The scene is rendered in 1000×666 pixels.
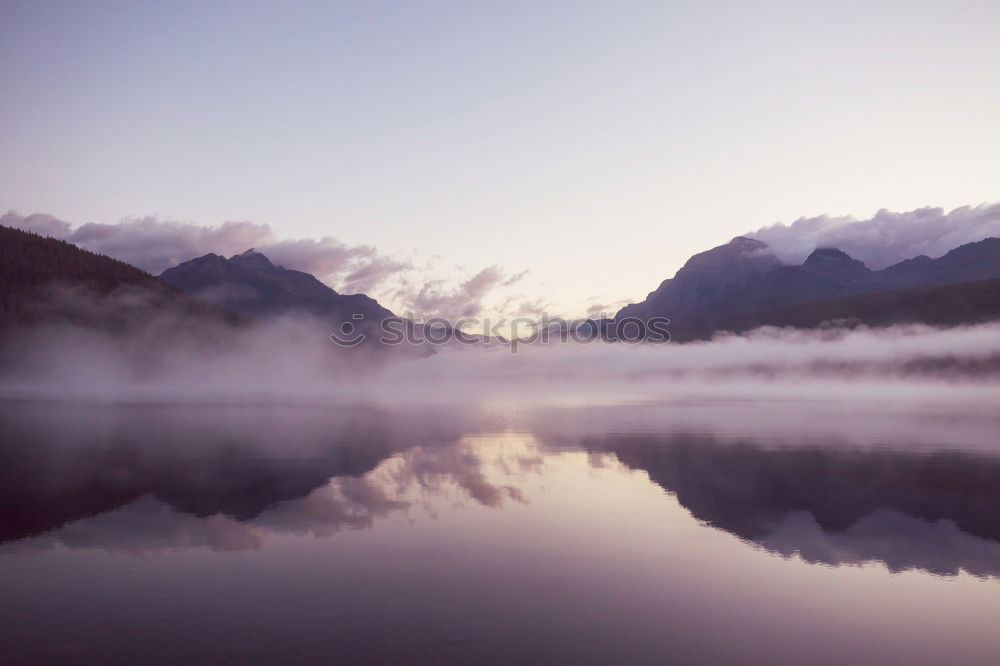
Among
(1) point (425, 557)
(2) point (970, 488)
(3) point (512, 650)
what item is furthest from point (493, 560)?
(2) point (970, 488)

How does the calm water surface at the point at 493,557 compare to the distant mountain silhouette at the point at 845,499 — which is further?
the distant mountain silhouette at the point at 845,499

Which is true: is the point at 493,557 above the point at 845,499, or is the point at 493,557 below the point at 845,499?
above

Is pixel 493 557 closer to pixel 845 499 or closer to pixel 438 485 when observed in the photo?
pixel 438 485

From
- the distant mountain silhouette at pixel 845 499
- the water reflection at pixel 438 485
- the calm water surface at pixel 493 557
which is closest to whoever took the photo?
the calm water surface at pixel 493 557

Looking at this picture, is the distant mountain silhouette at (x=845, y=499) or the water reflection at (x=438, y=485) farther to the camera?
the water reflection at (x=438, y=485)

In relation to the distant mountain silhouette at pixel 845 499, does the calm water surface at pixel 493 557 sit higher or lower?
higher

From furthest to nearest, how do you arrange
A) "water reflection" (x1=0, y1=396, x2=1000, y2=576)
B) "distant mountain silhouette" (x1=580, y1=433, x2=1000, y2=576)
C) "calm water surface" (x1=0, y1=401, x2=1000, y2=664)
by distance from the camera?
1. "water reflection" (x1=0, y1=396, x2=1000, y2=576)
2. "distant mountain silhouette" (x1=580, y1=433, x2=1000, y2=576)
3. "calm water surface" (x1=0, y1=401, x2=1000, y2=664)

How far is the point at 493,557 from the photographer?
62.1ft

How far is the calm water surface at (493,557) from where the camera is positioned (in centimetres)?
1297

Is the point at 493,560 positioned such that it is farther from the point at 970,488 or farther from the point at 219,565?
the point at 970,488

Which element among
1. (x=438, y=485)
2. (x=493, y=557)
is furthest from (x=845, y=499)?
(x=438, y=485)

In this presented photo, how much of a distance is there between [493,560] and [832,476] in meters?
23.6

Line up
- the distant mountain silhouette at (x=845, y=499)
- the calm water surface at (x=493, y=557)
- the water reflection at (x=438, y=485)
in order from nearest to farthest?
the calm water surface at (x=493, y=557), the distant mountain silhouette at (x=845, y=499), the water reflection at (x=438, y=485)

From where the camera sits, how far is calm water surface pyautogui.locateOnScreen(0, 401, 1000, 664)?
42.5 ft
